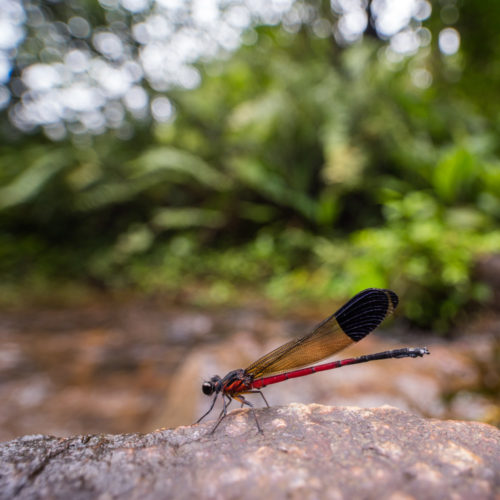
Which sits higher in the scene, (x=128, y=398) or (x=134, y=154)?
(x=134, y=154)

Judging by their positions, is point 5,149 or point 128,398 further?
point 5,149

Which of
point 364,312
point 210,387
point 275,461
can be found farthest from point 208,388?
point 364,312

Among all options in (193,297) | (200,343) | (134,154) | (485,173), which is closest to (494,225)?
(485,173)

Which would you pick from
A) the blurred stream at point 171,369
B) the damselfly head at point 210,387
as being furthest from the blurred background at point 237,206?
the damselfly head at point 210,387

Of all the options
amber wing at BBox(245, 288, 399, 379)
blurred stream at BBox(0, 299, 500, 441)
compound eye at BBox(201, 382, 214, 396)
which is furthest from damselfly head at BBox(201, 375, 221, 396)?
blurred stream at BBox(0, 299, 500, 441)

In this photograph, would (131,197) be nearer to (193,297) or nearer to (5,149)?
(193,297)

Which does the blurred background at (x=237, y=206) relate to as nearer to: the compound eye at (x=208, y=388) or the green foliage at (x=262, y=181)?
the green foliage at (x=262, y=181)

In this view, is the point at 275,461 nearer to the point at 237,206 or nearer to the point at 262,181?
the point at 262,181
